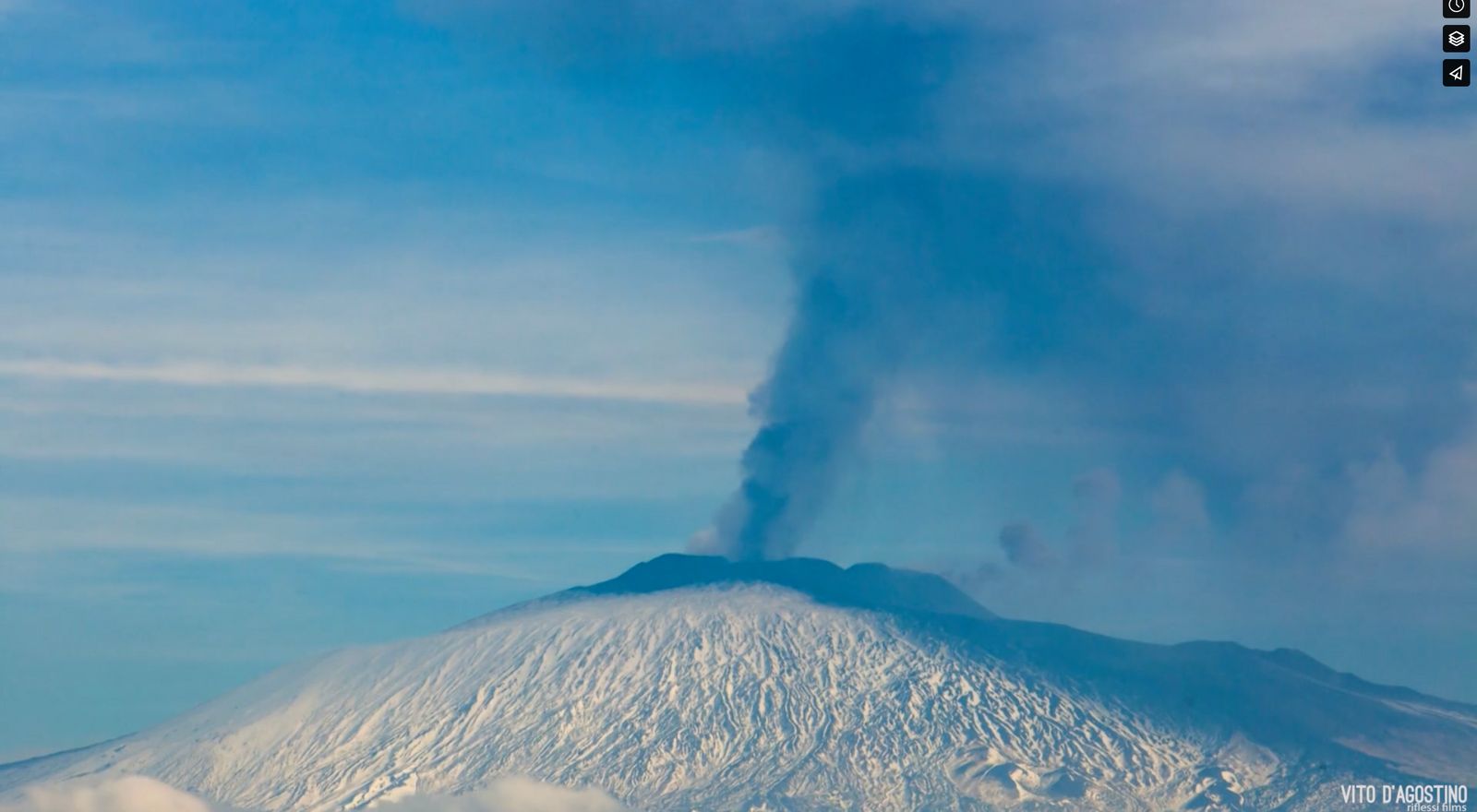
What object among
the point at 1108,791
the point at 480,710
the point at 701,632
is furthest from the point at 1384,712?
the point at 480,710

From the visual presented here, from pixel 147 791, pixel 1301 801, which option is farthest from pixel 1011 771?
pixel 147 791

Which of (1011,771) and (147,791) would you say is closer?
(1011,771)

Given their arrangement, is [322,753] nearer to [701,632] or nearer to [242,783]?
[242,783]

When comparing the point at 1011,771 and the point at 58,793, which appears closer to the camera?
the point at 1011,771

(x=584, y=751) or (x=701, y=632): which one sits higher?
(x=701, y=632)

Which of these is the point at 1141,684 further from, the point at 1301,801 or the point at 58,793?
the point at 58,793

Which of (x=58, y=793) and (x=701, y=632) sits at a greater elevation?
(x=701, y=632)
